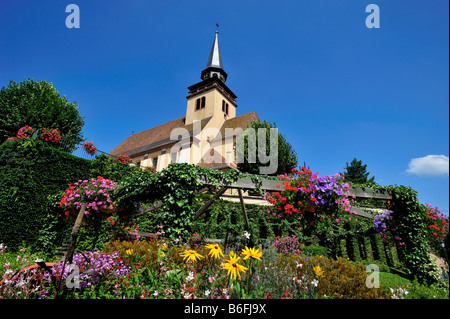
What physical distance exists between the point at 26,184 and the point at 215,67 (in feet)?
98.3

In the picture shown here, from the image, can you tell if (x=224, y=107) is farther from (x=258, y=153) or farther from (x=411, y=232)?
(x=411, y=232)

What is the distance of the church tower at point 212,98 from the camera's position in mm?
30341

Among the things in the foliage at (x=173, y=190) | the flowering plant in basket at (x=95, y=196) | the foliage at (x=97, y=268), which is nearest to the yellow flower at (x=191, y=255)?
the foliage at (x=97, y=268)

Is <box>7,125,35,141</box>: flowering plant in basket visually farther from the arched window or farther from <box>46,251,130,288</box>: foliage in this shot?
the arched window

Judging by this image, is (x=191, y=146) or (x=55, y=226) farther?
(x=191, y=146)

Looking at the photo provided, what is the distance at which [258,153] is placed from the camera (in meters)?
18.2

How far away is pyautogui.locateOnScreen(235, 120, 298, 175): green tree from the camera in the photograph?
715 inches

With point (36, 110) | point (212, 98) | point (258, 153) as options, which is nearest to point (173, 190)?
point (258, 153)

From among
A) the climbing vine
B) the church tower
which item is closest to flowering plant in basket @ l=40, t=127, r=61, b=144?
the climbing vine

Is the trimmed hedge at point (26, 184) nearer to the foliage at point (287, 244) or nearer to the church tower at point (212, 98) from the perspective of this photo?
the foliage at point (287, 244)

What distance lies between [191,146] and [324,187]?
21690 mm

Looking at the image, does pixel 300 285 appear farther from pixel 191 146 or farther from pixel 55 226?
pixel 191 146
